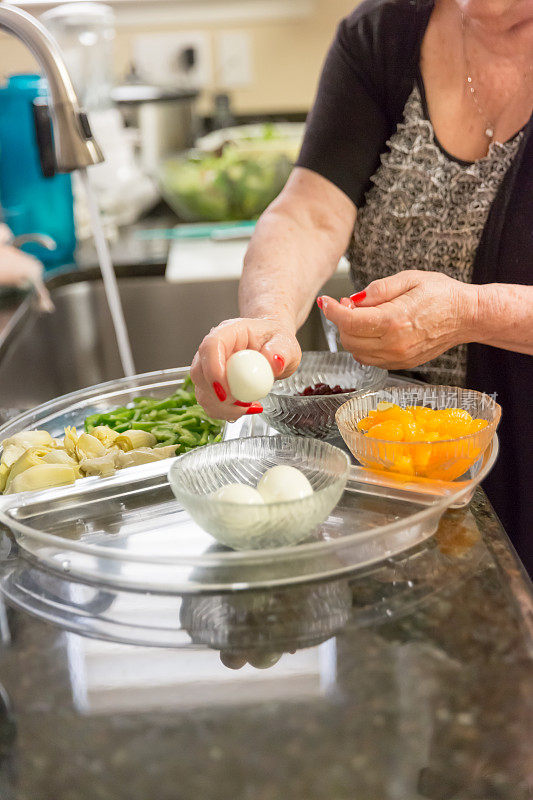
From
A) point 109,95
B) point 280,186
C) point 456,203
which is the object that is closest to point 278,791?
point 456,203

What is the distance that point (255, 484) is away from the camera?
0.80 metres

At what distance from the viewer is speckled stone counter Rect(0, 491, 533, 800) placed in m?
0.49

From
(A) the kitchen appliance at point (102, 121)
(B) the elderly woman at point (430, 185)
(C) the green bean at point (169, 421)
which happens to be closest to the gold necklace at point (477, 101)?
(B) the elderly woman at point (430, 185)

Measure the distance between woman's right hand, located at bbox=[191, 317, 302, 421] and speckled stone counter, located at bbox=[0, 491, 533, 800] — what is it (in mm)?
248

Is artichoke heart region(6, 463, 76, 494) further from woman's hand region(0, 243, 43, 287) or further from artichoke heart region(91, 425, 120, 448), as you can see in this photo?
woman's hand region(0, 243, 43, 287)

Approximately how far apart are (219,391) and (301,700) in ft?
1.18

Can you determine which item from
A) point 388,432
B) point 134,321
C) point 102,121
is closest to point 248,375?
point 388,432

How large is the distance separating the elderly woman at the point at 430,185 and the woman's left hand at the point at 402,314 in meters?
0.03

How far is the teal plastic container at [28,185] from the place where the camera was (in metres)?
1.93

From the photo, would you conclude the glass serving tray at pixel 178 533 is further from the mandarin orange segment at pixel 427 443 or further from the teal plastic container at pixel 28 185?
the teal plastic container at pixel 28 185

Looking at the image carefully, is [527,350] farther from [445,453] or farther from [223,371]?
[223,371]

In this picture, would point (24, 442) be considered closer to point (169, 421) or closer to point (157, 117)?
point (169, 421)

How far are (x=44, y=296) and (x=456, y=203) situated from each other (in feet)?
2.53

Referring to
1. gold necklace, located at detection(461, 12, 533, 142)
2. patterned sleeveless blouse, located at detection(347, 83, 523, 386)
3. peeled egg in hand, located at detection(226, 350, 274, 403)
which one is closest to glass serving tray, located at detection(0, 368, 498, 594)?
peeled egg in hand, located at detection(226, 350, 274, 403)
